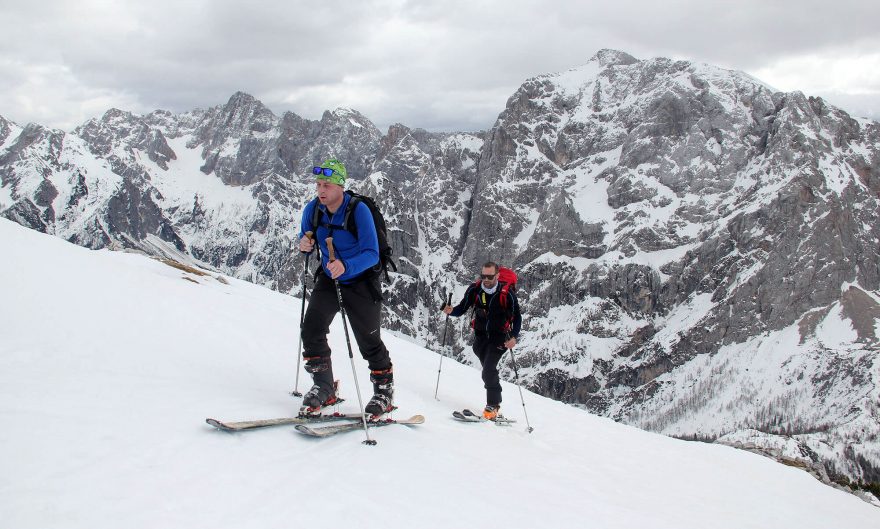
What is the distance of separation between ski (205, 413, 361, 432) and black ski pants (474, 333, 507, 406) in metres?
5.47

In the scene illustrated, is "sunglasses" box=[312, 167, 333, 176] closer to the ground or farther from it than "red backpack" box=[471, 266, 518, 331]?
farther from it

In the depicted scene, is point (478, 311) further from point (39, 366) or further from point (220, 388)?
point (39, 366)

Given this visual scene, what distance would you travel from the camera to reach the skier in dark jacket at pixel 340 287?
29.7 feet

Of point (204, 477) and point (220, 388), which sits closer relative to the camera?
point (204, 477)

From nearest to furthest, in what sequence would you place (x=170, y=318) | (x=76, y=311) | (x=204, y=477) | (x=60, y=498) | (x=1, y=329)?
(x=60, y=498) < (x=204, y=477) < (x=1, y=329) < (x=76, y=311) < (x=170, y=318)

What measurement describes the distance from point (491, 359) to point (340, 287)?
6098mm

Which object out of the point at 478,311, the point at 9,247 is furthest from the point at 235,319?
the point at 478,311

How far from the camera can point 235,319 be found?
16.8 metres

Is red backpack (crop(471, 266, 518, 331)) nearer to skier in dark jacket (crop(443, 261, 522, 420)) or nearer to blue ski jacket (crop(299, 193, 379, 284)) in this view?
skier in dark jacket (crop(443, 261, 522, 420))

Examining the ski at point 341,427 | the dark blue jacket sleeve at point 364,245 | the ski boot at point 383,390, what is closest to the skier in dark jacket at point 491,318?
the ski boot at point 383,390

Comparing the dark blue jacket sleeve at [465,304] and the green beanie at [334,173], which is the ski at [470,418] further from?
the green beanie at [334,173]

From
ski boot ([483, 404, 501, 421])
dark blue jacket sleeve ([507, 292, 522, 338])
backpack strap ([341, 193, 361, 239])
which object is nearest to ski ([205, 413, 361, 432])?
backpack strap ([341, 193, 361, 239])

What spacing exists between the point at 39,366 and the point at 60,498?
3.98 meters

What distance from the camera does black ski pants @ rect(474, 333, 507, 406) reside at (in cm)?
1390
